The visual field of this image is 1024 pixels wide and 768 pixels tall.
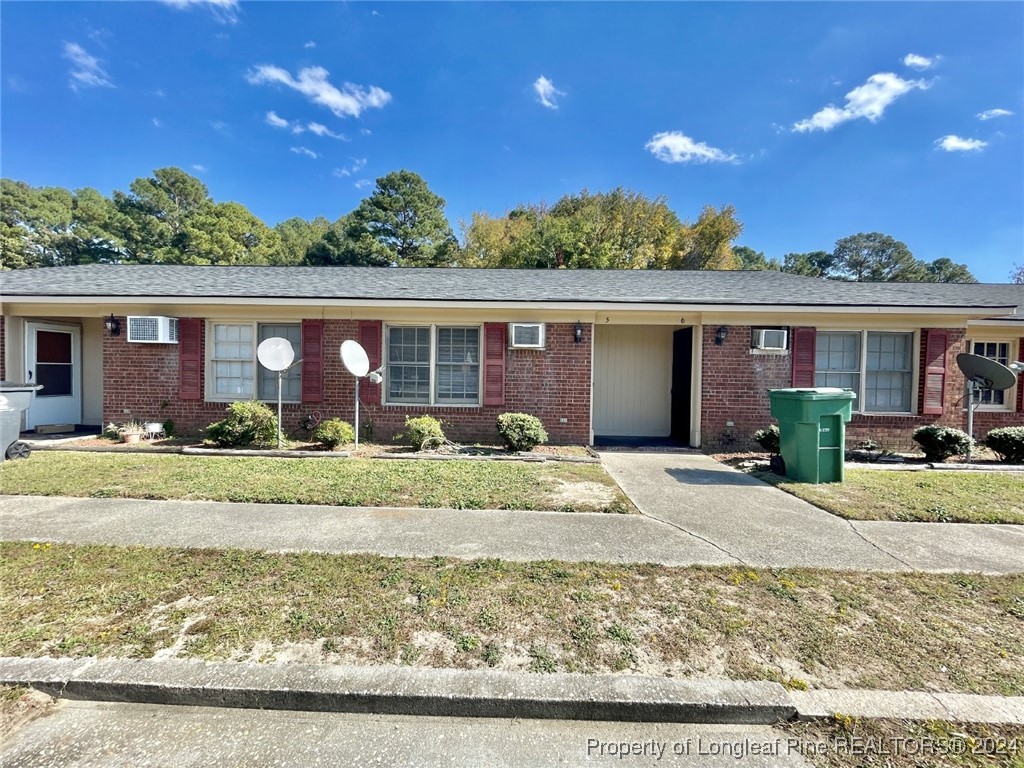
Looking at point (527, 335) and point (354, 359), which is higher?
point (527, 335)

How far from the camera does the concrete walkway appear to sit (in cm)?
365

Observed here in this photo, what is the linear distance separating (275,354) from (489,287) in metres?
4.41

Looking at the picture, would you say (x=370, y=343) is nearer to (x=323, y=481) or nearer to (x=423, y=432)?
(x=423, y=432)

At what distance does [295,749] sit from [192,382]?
8.89m

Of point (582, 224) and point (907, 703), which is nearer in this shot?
point (907, 703)

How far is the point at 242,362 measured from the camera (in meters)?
8.83

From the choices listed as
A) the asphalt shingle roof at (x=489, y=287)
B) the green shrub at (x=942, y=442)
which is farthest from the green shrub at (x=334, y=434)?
the green shrub at (x=942, y=442)

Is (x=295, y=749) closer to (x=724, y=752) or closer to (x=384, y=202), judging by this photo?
(x=724, y=752)

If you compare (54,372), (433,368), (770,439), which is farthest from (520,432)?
(54,372)

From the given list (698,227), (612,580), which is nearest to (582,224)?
(698,227)

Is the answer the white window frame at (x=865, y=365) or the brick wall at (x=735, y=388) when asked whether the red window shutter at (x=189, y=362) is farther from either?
the white window frame at (x=865, y=365)

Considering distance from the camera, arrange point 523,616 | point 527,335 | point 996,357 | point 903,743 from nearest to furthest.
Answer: point 903,743 → point 523,616 → point 527,335 → point 996,357

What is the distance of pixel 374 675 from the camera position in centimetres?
220

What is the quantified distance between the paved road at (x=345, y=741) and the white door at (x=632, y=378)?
26.7 feet
